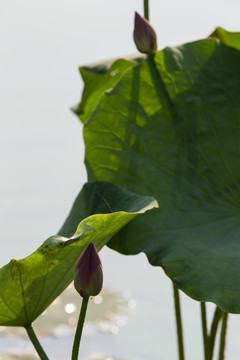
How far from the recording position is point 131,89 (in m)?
0.86

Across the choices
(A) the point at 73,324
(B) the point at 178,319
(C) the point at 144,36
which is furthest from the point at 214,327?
(A) the point at 73,324

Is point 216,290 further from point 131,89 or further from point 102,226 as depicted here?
point 131,89

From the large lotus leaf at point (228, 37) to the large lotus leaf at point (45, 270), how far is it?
0.39 m

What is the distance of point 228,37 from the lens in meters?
0.95

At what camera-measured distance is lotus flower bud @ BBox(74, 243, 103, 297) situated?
558mm

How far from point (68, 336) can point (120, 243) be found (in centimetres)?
129

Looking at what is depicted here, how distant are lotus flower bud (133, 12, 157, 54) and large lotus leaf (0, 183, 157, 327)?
0.26m

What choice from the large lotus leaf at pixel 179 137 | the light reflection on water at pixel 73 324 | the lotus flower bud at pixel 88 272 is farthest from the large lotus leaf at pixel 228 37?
the light reflection on water at pixel 73 324

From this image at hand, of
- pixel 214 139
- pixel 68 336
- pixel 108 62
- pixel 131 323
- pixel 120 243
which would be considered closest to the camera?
pixel 120 243

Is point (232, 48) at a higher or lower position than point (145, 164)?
higher

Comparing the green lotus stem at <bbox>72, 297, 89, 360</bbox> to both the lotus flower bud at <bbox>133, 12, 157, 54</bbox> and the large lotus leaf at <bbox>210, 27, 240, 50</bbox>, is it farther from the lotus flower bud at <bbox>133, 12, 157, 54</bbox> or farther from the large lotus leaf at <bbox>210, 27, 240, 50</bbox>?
the large lotus leaf at <bbox>210, 27, 240, 50</bbox>

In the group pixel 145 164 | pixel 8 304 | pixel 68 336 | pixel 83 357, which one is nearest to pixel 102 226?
pixel 8 304

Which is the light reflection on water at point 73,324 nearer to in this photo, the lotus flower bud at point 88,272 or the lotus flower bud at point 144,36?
the lotus flower bud at point 144,36

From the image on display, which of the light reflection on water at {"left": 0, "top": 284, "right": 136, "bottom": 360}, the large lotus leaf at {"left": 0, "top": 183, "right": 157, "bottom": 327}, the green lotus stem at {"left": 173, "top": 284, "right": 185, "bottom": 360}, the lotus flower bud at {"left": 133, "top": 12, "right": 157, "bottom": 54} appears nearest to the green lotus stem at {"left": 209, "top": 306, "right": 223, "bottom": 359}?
the green lotus stem at {"left": 173, "top": 284, "right": 185, "bottom": 360}
